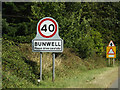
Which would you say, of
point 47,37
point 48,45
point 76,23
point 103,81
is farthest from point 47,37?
point 76,23

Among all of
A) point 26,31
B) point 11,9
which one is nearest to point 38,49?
point 26,31

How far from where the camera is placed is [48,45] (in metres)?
10.3

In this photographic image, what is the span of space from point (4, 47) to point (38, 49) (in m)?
2.29

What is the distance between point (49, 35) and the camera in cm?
1011

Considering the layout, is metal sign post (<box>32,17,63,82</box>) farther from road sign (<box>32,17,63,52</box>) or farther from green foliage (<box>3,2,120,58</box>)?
green foliage (<box>3,2,120,58</box>)

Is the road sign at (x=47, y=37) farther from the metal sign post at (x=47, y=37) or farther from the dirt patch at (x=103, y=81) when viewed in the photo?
the dirt patch at (x=103, y=81)

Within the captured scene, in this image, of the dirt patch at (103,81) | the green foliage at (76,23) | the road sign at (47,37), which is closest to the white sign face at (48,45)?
the road sign at (47,37)

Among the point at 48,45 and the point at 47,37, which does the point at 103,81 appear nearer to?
the point at 48,45

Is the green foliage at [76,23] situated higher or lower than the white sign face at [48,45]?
higher

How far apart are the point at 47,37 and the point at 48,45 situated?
407 mm

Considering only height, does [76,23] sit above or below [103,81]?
above

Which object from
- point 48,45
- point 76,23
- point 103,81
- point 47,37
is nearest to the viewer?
point 47,37

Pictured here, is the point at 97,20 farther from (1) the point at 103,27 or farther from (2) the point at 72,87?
(2) the point at 72,87

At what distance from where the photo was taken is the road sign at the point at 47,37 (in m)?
9.95
